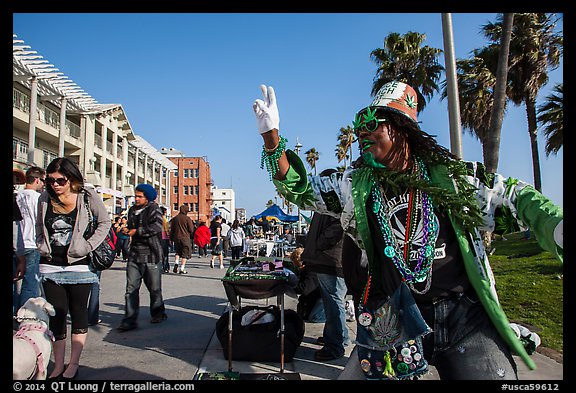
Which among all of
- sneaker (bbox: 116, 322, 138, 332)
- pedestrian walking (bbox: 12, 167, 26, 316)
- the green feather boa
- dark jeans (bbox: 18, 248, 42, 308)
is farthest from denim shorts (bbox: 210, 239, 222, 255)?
the green feather boa

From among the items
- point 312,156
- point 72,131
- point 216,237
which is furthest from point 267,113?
point 312,156

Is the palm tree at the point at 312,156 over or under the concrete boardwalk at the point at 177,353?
over

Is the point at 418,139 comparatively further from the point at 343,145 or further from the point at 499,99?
the point at 343,145

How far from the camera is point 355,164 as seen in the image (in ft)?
7.24

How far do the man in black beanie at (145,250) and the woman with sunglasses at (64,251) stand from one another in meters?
2.06

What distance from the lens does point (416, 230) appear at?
190 cm

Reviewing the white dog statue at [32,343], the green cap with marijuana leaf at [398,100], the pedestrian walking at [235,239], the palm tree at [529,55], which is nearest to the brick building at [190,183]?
the pedestrian walking at [235,239]

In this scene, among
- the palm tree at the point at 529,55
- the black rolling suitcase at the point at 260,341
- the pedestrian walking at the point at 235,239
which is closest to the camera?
the black rolling suitcase at the point at 260,341

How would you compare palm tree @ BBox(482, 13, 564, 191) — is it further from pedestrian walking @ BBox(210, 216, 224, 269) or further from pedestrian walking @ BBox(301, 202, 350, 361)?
pedestrian walking @ BBox(301, 202, 350, 361)

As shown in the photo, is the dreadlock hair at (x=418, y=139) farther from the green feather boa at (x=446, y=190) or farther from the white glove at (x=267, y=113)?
the white glove at (x=267, y=113)

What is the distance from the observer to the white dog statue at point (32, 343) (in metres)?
2.38

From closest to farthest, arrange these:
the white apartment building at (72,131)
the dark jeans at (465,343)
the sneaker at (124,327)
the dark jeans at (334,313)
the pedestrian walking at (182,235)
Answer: the dark jeans at (465,343)
the dark jeans at (334,313)
the sneaker at (124,327)
the pedestrian walking at (182,235)
the white apartment building at (72,131)

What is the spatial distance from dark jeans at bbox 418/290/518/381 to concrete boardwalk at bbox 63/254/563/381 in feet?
1.39

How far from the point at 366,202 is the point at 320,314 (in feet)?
13.8
